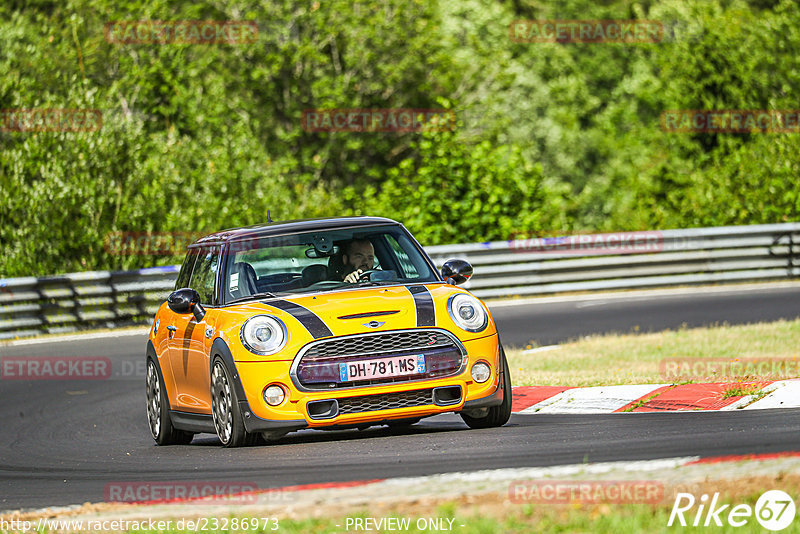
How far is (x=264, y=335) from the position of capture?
789 centimetres

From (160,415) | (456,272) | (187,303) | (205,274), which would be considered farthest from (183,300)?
(456,272)

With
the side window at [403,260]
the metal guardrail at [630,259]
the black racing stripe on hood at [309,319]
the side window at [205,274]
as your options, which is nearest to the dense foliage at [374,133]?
the metal guardrail at [630,259]

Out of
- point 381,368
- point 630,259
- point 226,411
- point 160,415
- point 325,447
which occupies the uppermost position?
point 381,368

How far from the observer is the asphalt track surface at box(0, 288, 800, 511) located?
21.6 feet

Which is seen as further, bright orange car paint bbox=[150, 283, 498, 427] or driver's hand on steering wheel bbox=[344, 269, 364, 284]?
driver's hand on steering wheel bbox=[344, 269, 364, 284]

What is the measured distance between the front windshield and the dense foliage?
503 inches

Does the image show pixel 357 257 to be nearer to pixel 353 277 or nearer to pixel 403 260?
pixel 353 277

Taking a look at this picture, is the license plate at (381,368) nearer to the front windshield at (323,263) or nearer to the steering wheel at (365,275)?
the front windshield at (323,263)

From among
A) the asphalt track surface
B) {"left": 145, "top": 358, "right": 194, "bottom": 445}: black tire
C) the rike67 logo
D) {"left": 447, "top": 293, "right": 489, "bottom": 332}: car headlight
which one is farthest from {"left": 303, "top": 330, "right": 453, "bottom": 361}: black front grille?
the rike67 logo

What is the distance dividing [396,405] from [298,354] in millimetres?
696

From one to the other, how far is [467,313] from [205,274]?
2229 mm

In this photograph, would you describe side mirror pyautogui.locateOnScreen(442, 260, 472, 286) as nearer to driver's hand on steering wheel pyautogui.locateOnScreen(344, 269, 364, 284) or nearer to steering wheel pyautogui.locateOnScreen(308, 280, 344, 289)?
driver's hand on steering wheel pyautogui.locateOnScreen(344, 269, 364, 284)

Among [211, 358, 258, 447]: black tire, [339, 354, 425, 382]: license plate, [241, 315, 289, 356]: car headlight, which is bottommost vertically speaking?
[211, 358, 258, 447]: black tire

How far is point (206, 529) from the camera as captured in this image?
5.26 metres
